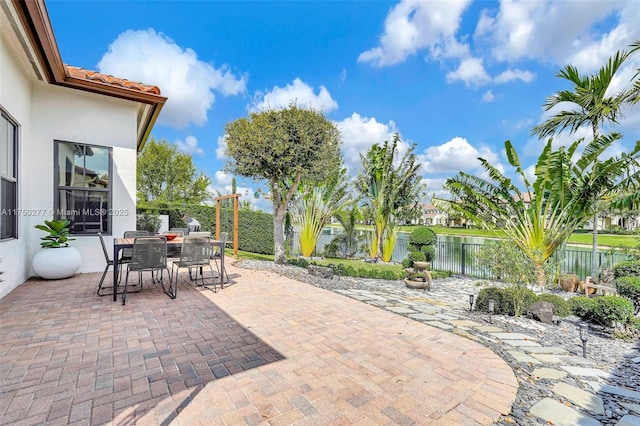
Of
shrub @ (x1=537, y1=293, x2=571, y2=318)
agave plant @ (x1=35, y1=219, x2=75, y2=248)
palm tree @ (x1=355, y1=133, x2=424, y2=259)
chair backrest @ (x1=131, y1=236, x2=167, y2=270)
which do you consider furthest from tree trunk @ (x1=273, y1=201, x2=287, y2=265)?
shrub @ (x1=537, y1=293, x2=571, y2=318)

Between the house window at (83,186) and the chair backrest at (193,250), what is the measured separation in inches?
132

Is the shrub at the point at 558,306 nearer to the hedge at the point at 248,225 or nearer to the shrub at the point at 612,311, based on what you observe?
the shrub at the point at 612,311

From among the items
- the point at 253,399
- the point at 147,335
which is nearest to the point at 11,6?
the point at 147,335

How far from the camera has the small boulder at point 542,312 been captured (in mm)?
5039

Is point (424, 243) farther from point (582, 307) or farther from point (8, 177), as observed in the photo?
point (8, 177)

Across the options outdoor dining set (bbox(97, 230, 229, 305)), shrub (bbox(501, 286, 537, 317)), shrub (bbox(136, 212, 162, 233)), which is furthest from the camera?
shrub (bbox(136, 212, 162, 233))

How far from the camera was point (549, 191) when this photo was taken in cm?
904

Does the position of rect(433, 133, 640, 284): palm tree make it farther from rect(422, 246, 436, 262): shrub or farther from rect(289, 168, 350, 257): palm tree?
rect(289, 168, 350, 257): palm tree

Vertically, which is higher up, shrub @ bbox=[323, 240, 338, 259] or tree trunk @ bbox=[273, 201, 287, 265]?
tree trunk @ bbox=[273, 201, 287, 265]

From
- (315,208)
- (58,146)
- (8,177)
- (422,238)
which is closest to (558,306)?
(422,238)

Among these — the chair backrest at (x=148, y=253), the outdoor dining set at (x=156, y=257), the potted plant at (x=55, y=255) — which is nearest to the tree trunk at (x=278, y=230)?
the outdoor dining set at (x=156, y=257)

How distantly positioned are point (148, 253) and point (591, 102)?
12.1 meters

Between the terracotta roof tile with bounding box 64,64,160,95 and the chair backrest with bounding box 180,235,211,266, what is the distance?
437cm

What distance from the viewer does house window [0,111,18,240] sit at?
5051 millimetres
